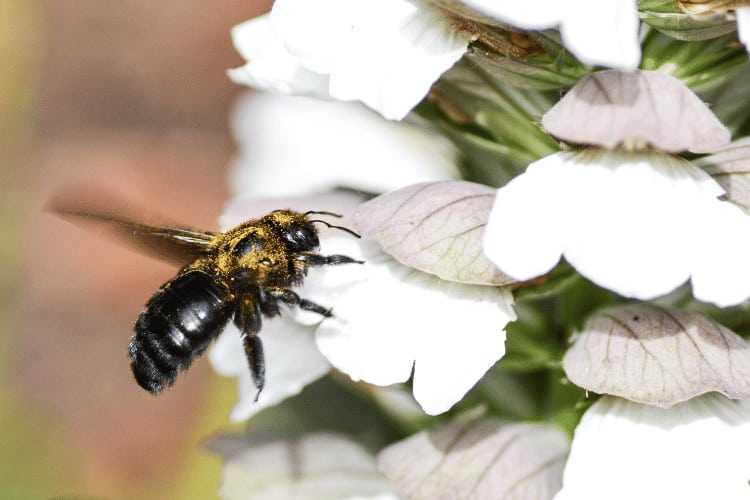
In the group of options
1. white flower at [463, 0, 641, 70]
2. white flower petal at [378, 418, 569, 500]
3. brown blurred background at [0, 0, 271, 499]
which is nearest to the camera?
white flower at [463, 0, 641, 70]

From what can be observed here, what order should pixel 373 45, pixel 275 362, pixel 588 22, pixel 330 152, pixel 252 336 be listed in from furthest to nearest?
pixel 330 152 < pixel 275 362 < pixel 252 336 < pixel 373 45 < pixel 588 22

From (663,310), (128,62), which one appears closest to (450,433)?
(663,310)

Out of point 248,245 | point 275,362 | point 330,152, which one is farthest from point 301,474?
point 330,152

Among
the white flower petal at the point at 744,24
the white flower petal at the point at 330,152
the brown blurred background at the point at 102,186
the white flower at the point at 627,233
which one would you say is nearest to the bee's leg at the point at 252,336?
the white flower petal at the point at 330,152

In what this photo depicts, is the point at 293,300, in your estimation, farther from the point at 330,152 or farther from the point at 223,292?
the point at 330,152

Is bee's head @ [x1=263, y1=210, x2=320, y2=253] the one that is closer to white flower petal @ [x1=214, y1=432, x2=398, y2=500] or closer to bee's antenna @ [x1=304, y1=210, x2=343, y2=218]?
bee's antenna @ [x1=304, y1=210, x2=343, y2=218]

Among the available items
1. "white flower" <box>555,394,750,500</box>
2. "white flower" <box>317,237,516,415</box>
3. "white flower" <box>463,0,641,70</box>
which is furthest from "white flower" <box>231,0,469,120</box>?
"white flower" <box>555,394,750,500</box>

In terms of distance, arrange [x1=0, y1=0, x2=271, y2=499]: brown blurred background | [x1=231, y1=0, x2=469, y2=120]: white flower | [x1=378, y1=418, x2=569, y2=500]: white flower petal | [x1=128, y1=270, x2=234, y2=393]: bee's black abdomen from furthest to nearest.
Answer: [x1=0, y1=0, x2=271, y2=499]: brown blurred background, [x1=128, y1=270, x2=234, y2=393]: bee's black abdomen, [x1=378, y1=418, x2=569, y2=500]: white flower petal, [x1=231, y1=0, x2=469, y2=120]: white flower

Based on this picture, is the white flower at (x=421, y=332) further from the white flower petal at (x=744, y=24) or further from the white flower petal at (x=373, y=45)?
the white flower petal at (x=744, y=24)
